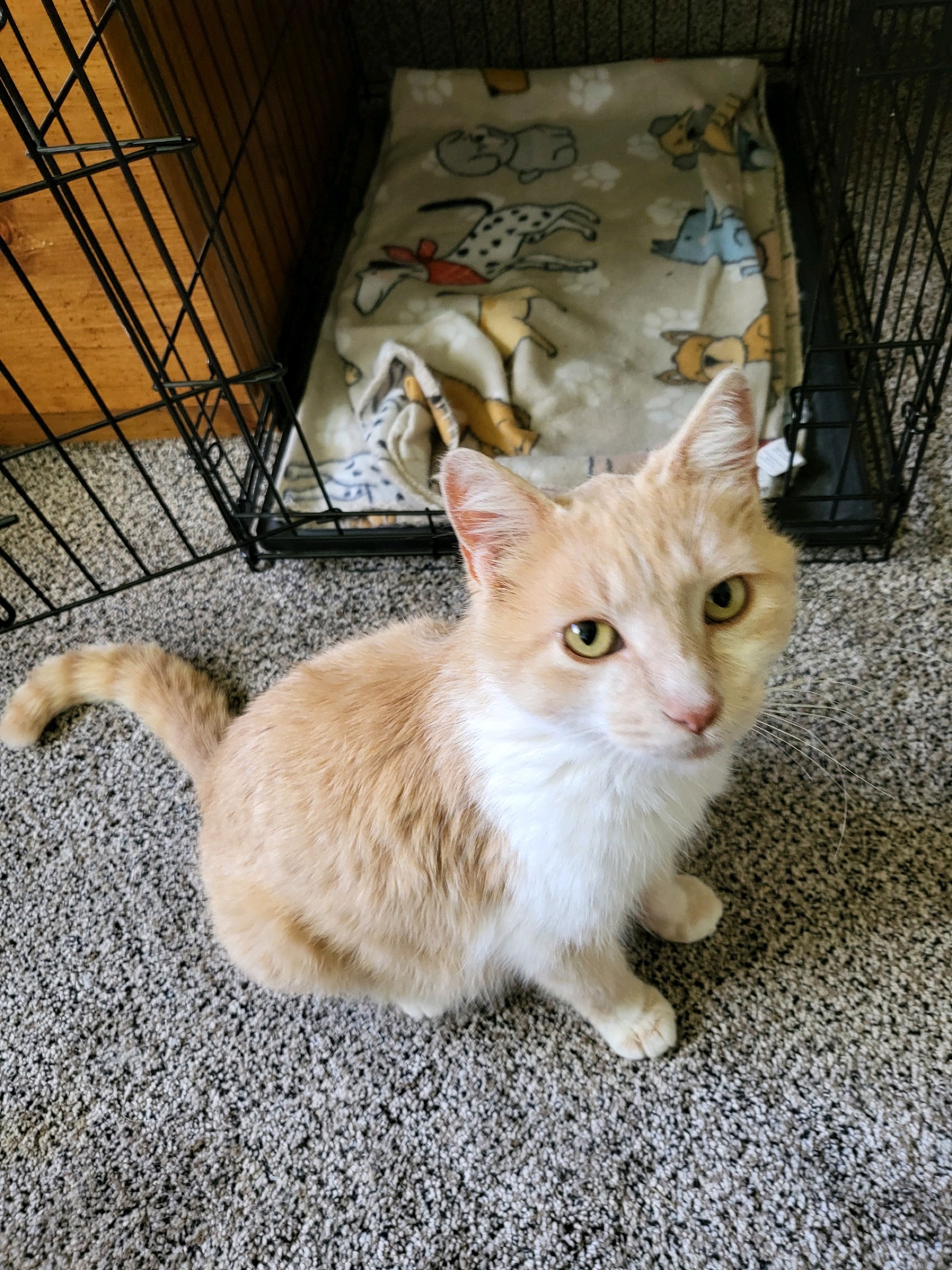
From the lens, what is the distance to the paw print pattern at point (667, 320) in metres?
1.61

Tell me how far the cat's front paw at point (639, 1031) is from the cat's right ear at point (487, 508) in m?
0.55

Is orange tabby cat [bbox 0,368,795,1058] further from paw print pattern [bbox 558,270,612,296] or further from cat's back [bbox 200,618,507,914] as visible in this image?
paw print pattern [bbox 558,270,612,296]

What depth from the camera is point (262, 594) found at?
151 cm

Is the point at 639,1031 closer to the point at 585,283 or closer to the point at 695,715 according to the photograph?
the point at 695,715

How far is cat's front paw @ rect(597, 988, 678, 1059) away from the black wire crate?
0.78 metres

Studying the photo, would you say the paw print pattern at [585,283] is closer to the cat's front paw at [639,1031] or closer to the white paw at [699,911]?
the white paw at [699,911]

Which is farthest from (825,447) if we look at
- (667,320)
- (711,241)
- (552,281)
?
(552,281)

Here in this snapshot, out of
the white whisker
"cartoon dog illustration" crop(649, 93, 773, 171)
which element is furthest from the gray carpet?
"cartoon dog illustration" crop(649, 93, 773, 171)

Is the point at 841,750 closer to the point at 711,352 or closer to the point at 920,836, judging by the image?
the point at 920,836

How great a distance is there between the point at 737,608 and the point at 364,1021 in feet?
2.36

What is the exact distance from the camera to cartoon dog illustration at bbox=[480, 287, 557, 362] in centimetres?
159

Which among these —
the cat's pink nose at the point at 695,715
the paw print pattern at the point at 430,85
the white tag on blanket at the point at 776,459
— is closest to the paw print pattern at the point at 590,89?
the paw print pattern at the point at 430,85

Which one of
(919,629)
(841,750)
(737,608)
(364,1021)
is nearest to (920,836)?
(841,750)

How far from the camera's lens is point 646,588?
654 millimetres
